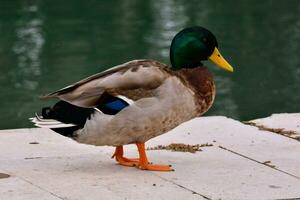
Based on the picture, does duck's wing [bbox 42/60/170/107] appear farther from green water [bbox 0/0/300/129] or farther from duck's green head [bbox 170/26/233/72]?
green water [bbox 0/0/300/129]

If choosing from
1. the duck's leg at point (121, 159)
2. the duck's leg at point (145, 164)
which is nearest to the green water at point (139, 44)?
the duck's leg at point (121, 159)

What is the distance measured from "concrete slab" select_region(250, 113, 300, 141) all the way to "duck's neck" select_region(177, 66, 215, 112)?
1471mm

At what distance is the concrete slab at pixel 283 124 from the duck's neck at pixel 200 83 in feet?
4.82

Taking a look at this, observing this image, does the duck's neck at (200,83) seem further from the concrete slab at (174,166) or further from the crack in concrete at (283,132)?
the crack in concrete at (283,132)

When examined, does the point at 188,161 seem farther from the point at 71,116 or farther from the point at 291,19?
the point at 291,19

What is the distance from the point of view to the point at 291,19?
16.4 meters

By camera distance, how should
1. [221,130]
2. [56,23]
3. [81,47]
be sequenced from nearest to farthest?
[221,130] → [81,47] → [56,23]

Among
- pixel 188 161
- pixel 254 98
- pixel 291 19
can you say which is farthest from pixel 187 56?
pixel 291 19

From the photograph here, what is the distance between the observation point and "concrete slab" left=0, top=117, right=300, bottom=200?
5895 millimetres

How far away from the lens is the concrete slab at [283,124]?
25.7 feet

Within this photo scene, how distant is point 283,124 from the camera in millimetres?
8164

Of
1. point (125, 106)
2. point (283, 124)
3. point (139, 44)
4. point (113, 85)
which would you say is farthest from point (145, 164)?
point (139, 44)

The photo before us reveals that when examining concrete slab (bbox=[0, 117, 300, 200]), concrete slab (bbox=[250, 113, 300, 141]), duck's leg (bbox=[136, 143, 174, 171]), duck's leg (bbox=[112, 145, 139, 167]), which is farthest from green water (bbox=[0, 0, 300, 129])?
duck's leg (bbox=[136, 143, 174, 171])

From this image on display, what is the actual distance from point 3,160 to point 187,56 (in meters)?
1.42
